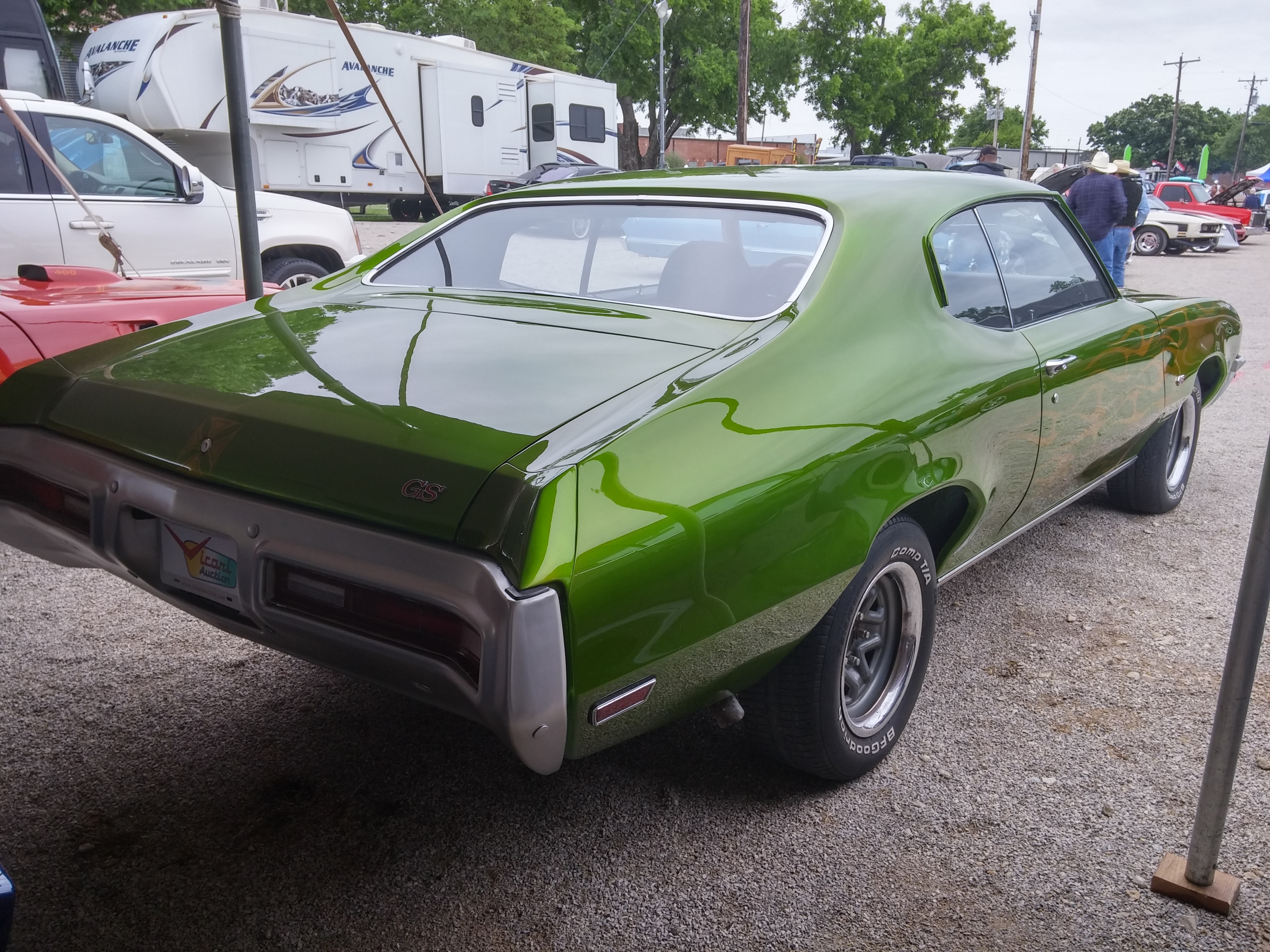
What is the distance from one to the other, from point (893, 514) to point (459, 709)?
1.10m

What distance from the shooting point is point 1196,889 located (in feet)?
6.63

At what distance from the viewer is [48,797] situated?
2.30 meters

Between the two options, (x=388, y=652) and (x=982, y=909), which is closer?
(x=388, y=652)

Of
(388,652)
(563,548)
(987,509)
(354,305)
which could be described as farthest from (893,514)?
(354,305)

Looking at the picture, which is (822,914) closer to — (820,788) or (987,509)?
(820,788)

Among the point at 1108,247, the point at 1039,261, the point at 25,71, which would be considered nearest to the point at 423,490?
the point at 1039,261

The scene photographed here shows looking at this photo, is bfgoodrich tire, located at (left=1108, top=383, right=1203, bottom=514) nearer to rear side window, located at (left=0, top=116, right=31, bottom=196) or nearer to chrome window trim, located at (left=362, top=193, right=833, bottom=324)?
chrome window trim, located at (left=362, top=193, right=833, bottom=324)

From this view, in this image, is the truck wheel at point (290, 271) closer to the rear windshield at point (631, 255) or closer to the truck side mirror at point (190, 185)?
the truck side mirror at point (190, 185)

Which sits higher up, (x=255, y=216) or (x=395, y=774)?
(x=255, y=216)

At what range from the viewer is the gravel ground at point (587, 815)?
6.40 ft

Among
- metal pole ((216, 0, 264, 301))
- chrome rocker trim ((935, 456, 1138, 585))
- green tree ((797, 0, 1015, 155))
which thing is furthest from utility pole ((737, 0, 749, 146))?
chrome rocker trim ((935, 456, 1138, 585))

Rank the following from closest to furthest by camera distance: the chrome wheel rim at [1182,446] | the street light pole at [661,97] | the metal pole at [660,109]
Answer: the chrome wheel rim at [1182,446] < the street light pole at [661,97] < the metal pole at [660,109]

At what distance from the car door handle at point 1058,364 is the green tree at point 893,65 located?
43.4m

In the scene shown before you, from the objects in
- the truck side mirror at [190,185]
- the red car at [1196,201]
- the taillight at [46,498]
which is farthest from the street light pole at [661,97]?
the taillight at [46,498]
